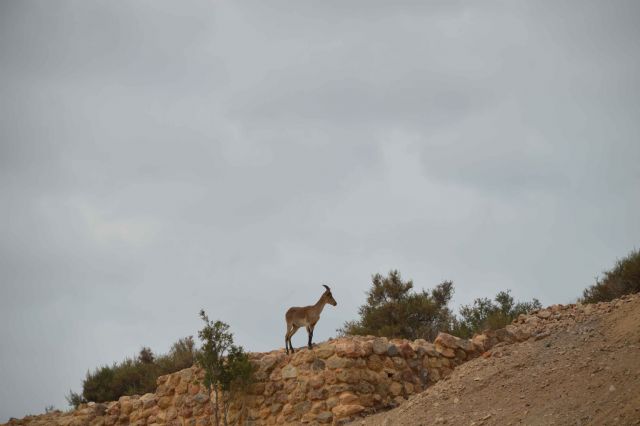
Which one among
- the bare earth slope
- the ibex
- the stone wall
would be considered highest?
the ibex

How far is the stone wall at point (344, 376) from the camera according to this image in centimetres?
1279

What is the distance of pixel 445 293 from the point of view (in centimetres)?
2203

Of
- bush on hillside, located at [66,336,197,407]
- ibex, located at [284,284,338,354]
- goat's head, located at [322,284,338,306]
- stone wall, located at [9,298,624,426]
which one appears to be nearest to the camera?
stone wall, located at [9,298,624,426]

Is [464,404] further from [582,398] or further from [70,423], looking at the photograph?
[70,423]

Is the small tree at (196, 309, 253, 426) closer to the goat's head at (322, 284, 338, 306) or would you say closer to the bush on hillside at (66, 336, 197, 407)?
the goat's head at (322, 284, 338, 306)

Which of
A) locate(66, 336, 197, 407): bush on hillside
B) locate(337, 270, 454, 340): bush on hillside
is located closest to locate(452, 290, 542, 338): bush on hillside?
locate(337, 270, 454, 340): bush on hillside

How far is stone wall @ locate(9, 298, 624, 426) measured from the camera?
1279cm

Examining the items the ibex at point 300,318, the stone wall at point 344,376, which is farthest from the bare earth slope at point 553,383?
the ibex at point 300,318

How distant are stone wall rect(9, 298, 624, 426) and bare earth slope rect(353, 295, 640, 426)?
24.3 inches

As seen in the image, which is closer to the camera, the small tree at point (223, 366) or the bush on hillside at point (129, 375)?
the small tree at point (223, 366)

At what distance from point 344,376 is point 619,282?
9368 mm

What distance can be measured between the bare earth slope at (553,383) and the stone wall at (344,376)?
618 millimetres

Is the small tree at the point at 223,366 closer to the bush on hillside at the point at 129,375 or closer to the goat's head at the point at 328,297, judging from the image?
the goat's head at the point at 328,297

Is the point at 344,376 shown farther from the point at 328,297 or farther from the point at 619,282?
the point at 619,282
